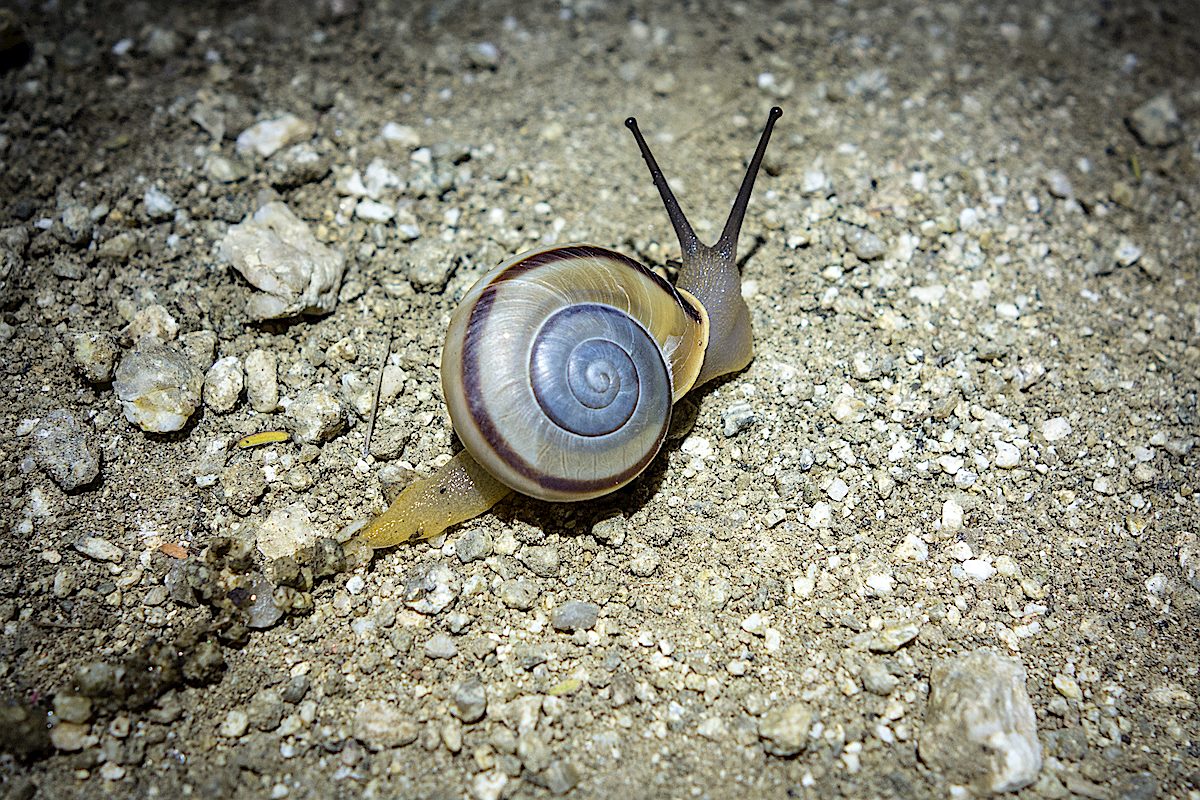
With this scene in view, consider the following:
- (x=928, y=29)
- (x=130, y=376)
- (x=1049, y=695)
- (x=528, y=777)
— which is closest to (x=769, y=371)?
(x=1049, y=695)

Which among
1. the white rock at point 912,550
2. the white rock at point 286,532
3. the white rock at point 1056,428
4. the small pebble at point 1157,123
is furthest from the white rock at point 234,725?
the small pebble at point 1157,123

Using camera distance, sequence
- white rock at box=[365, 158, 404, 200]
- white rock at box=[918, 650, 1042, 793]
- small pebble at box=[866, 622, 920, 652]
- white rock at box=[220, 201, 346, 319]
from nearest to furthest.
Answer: white rock at box=[918, 650, 1042, 793]
small pebble at box=[866, 622, 920, 652]
white rock at box=[220, 201, 346, 319]
white rock at box=[365, 158, 404, 200]

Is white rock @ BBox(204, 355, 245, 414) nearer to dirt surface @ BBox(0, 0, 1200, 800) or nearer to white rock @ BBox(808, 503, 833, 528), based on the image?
dirt surface @ BBox(0, 0, 1200, 800)

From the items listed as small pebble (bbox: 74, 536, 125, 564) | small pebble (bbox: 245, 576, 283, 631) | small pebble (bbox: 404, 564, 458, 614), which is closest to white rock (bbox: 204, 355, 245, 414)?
small pebble (bbox: 74, 536, 125, 564)

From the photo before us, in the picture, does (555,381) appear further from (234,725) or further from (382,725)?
(234,725)

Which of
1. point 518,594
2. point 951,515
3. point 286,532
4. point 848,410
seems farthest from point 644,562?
point 286,532

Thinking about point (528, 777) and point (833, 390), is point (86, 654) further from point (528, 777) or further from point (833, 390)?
point (833, 390)
